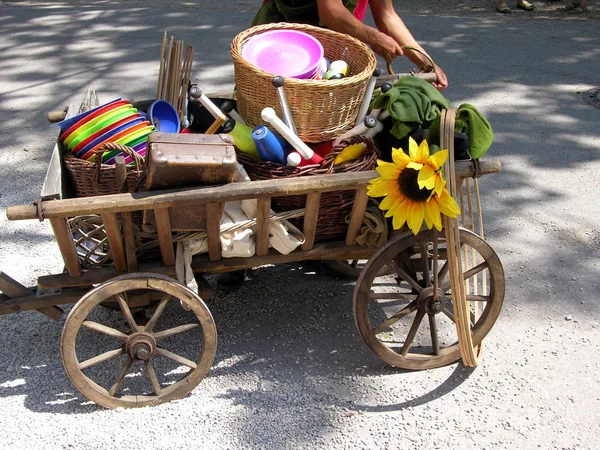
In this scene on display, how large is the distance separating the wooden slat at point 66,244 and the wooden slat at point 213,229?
0.44 m

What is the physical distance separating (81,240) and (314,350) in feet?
3.37

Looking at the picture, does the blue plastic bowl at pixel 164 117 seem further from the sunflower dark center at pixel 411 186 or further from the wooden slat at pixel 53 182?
the sunflower dark center at pixel 411 186

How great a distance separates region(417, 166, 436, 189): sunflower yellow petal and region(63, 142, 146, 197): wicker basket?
886mm

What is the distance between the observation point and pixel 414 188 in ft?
6.97

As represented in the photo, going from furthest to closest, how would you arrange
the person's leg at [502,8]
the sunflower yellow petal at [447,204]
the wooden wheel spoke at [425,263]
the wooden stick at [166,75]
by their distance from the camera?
the person's leg at [502,8] < the wooden stick at [166,75] < the wooden wheel spoke at [425,263] < the sunflower yellow petal at [447,204]

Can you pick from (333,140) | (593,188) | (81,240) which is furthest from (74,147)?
(593,188)

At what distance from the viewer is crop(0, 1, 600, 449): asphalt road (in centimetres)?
235

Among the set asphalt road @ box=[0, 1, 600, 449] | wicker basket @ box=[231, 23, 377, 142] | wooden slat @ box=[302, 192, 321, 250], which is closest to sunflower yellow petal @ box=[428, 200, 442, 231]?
wooden slat @ box=[302, 192, 321, 250]

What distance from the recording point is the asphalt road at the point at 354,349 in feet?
7.72

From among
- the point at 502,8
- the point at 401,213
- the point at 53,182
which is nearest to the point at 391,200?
the point at 401,213

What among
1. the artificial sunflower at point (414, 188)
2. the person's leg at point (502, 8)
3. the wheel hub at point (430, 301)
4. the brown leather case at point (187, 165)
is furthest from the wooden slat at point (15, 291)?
the person's leg at point (502, 8)

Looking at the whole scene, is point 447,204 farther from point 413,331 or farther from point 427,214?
point 413,331

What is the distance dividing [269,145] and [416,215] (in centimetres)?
55

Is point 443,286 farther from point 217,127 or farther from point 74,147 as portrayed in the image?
point 74,147
